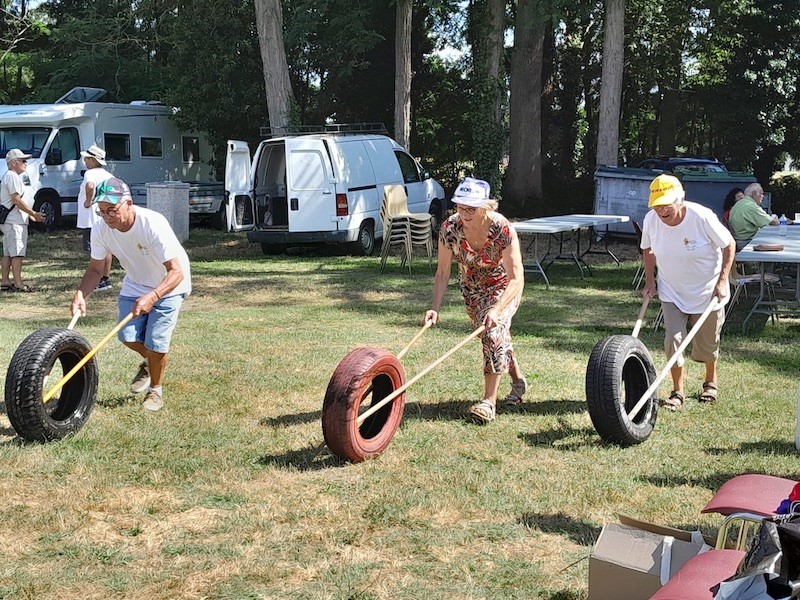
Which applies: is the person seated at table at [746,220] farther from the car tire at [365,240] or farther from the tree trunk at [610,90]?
the tree trunk at [610,90]

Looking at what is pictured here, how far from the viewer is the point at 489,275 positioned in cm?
663

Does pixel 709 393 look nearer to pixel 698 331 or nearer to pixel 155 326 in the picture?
pixel 698 331

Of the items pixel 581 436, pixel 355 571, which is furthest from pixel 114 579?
pixel 581 436

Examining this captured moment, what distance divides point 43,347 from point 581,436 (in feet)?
10.6

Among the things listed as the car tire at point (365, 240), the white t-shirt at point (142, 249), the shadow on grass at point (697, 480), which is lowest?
the shadow on grass at point (697, 480)

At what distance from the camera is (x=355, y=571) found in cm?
431

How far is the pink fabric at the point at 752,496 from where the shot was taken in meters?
3.30

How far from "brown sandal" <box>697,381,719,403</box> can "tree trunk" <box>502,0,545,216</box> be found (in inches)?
625

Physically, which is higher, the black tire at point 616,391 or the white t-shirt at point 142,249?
the white t-shirt at point 142,249

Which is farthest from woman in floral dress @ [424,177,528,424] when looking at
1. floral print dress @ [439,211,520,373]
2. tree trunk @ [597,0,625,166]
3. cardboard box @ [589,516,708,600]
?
tree trunk @ [597,0,625,166]

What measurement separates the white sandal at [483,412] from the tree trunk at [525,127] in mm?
16648

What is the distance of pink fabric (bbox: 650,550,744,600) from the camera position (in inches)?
113

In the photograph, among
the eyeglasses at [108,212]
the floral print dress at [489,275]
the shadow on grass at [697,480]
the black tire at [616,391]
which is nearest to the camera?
the shadow on grass at [697,480]

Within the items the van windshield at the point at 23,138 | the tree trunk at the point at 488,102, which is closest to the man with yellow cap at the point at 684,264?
the tree trunk at the point at 488,102
